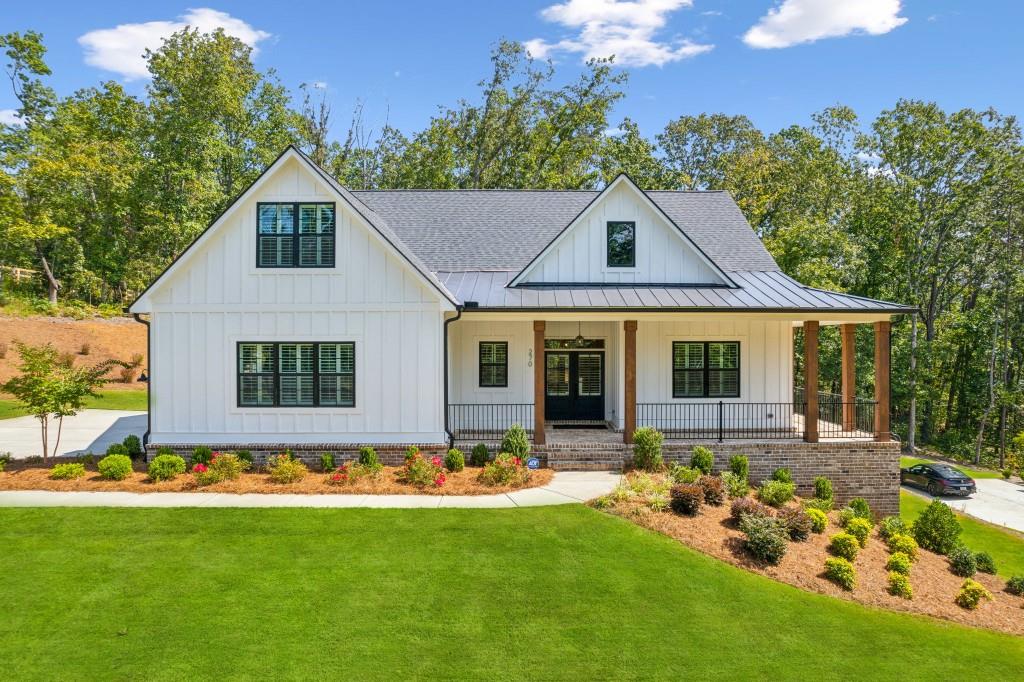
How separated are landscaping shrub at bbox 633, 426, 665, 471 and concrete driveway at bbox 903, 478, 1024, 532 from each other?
43.9 feet

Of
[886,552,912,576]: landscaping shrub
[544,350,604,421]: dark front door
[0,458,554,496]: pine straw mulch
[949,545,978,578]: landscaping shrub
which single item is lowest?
[949,545,978,578]: landscaping shrub

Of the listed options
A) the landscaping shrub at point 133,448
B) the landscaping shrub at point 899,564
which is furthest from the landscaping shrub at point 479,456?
the landscaping shrub at point 899,564

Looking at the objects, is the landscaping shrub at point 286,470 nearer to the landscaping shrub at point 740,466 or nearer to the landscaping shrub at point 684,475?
the landscaping shrub at point 684,475

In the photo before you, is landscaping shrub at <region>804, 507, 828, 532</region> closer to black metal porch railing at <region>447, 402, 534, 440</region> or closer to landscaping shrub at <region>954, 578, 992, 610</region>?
landscaping shrub at <region>954, 578, 992, 610</region>

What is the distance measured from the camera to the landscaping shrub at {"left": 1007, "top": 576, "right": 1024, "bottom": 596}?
10.3 m

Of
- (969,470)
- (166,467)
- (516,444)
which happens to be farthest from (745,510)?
(969,470)

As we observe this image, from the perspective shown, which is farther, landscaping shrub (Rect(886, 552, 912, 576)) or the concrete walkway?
the concrete walkway

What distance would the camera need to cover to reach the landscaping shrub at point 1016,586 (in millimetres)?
10266

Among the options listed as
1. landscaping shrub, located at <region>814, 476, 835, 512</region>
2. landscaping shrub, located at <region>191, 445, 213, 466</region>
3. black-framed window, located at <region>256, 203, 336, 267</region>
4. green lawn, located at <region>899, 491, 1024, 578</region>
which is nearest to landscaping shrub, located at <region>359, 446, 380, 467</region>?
landscaping shrub, located at <region>191, 445, 213, 466</region>

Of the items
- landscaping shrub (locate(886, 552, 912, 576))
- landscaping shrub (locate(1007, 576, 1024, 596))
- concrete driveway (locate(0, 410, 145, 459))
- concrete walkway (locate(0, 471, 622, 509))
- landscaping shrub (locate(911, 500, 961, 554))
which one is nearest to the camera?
landscaping shrub (locate(886, 552, 912, 576))

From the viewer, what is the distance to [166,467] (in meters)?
12.6

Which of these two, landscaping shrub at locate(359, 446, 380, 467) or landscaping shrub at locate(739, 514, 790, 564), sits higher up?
landscaping shrub at locate(359, 446, 380, 467)

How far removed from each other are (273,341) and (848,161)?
35261 millimetres

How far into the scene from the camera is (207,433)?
45.5ft
